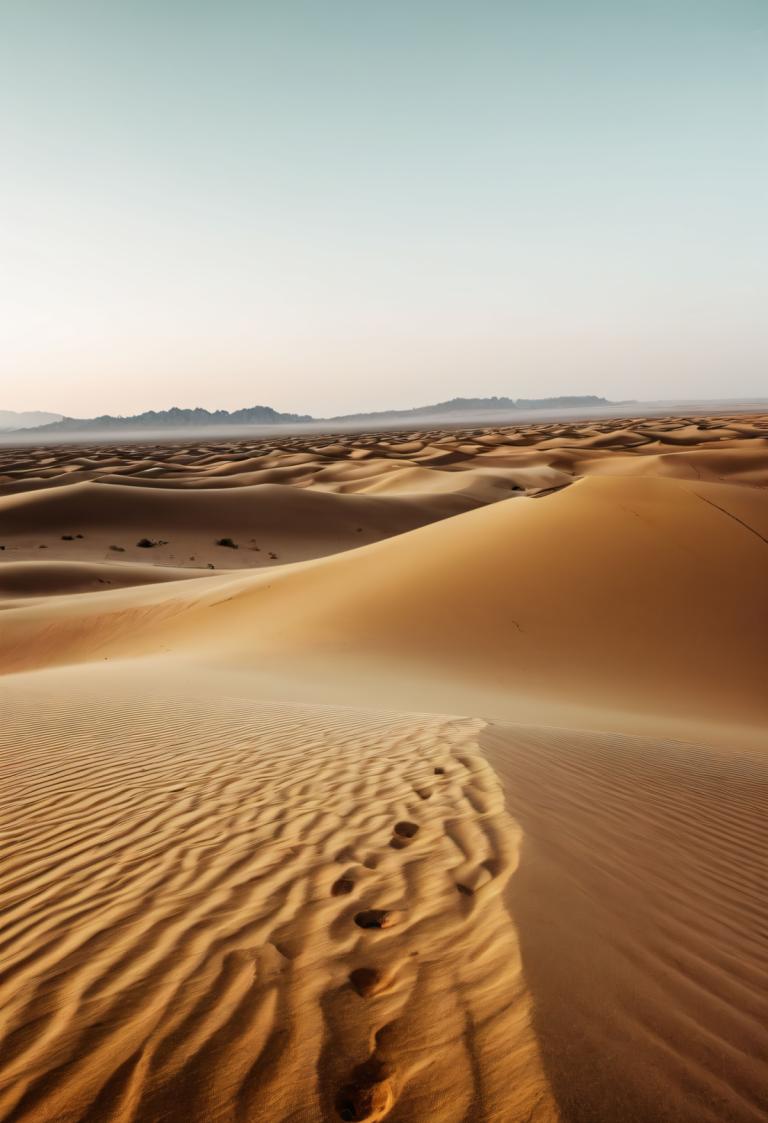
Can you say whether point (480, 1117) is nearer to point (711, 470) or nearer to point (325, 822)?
point (325, 822)

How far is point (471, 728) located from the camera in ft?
21.7

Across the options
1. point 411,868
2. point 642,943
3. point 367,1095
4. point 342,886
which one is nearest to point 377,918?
point 342,886

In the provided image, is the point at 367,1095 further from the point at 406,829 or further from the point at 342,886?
the point at 406,829

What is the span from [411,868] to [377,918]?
0.49 metres

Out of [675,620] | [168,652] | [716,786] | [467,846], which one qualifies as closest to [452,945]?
[467,846]

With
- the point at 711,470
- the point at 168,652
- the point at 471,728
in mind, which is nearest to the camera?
the point at 471,728

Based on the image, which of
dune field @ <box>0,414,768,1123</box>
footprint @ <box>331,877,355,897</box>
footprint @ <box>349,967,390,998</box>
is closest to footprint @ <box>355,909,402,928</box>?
dune field @ <box>0,414,768,1123</box>

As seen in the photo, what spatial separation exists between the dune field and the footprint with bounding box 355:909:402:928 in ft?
0.05

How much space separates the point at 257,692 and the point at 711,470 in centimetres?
3784

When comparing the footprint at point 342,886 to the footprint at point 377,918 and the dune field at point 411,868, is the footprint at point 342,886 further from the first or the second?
the footprint at point 377,918

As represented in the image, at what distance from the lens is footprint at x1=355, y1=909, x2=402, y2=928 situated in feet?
9.45

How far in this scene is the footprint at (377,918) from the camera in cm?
288

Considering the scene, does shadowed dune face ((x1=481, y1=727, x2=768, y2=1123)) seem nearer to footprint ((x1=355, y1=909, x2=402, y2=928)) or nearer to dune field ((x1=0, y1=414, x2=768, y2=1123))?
dune field ((x1=0, y1=414, x2=768, y2=1123))

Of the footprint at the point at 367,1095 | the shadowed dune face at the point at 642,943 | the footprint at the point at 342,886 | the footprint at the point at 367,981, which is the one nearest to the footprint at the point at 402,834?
the footprint at the point at 342,886
